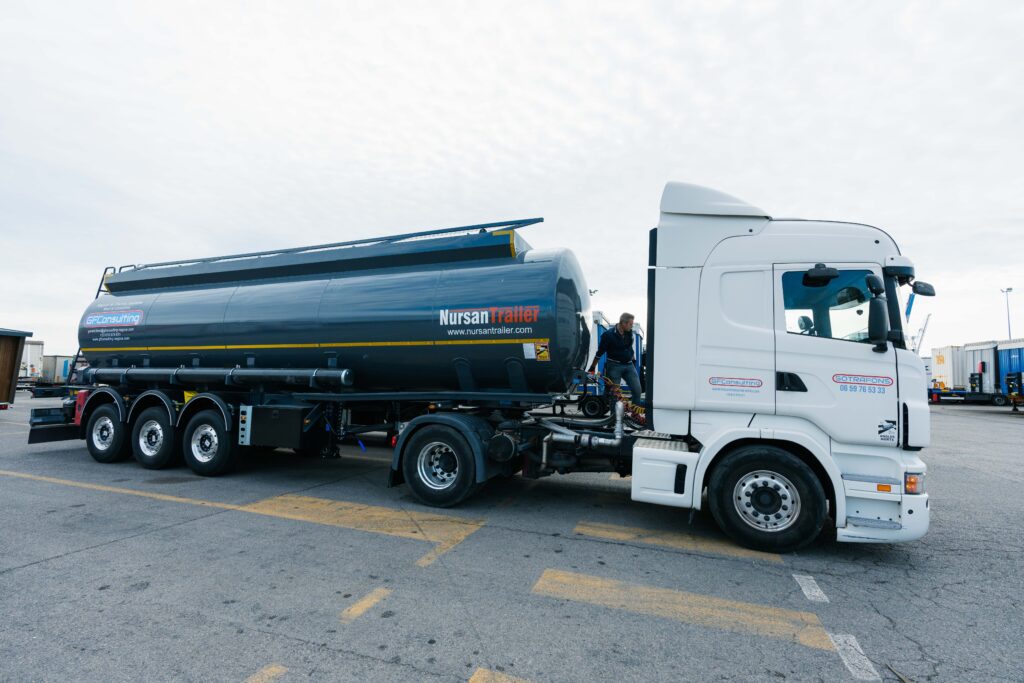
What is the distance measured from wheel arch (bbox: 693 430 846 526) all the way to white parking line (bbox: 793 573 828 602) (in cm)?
67

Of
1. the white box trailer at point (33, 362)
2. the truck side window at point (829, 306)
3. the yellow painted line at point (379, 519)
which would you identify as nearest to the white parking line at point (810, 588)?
the truck side window at point (829, 306)

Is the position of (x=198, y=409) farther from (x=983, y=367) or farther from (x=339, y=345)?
(x=983, y=367)

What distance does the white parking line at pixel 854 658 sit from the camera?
2873 mm

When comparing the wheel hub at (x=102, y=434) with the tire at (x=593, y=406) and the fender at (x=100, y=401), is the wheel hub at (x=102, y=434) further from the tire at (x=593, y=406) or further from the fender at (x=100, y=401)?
the tire at (x=593, y=406)

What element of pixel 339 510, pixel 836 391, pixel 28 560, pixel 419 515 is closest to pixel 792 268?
pixel 836 391

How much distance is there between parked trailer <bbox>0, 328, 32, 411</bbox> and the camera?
13562mm

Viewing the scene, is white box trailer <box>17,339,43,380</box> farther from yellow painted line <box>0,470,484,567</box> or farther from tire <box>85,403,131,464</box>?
yellow painted line <box>0,470,484,567</box>

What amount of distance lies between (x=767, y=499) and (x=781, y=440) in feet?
1.79

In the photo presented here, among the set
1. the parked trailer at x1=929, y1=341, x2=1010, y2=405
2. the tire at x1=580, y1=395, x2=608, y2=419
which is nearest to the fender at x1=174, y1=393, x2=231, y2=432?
the tire at x1=580, y1=395, x2=608, y2=419

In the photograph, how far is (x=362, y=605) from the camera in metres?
3.61

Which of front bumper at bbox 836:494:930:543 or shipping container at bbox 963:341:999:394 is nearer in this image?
front bumper at bbox 836:494:930:543

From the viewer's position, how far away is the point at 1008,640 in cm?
327

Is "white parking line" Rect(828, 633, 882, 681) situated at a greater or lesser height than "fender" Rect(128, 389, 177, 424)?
lesser

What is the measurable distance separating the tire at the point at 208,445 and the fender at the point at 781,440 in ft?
21.3
